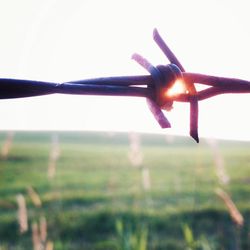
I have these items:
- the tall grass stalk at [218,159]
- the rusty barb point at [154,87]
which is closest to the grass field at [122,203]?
the tall grass stalk at [218,159]

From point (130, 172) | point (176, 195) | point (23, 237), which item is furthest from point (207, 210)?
point (130, 172)

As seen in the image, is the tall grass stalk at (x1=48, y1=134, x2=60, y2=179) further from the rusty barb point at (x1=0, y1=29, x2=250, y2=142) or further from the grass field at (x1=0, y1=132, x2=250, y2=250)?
the rusty barb point at (x1=0, y1=29, x2=250, y2=142)

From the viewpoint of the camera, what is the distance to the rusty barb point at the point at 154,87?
105cm

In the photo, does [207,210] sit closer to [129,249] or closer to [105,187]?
[105,187]

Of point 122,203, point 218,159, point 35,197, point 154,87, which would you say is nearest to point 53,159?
A: point 35,197

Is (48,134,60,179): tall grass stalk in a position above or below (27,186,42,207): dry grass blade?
above

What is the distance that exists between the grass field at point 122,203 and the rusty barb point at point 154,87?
2.22 m

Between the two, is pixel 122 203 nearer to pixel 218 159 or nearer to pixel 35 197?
pixel 218 159

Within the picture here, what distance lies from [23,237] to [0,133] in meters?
34.4

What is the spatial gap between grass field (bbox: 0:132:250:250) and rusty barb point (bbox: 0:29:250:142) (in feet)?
7.30

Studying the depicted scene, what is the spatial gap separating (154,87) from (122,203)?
11610mm

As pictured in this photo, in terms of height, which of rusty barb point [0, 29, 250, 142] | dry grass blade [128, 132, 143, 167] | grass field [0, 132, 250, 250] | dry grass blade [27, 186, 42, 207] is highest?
rusty barb point [0, 29, 250, 142]

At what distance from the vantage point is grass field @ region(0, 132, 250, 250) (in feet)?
18.2

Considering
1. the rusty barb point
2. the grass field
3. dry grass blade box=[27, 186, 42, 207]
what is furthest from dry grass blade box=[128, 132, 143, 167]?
the rusty barb point
